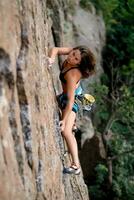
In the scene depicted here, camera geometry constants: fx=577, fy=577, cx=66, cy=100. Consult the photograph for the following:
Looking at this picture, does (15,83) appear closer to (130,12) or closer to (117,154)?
(117,154)

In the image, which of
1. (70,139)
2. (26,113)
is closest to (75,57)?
(70,139)

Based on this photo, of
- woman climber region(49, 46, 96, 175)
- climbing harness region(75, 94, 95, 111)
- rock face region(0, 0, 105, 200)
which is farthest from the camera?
climbing harness region(75, 94, 95, 111)

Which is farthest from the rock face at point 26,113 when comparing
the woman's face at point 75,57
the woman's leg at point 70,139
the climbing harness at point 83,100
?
the climbing harness at point 83,100

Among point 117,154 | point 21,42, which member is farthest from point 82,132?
point 21,42

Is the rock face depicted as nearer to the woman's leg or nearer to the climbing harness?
the woman's leg

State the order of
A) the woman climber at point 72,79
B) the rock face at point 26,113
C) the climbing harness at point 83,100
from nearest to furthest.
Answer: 1. the rock face at point 26,113
2. the woman climber at point 72,79
3. the climbing harness at point 83,100

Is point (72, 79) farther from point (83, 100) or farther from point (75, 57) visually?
point (83, 100)

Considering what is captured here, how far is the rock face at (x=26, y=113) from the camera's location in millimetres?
4051

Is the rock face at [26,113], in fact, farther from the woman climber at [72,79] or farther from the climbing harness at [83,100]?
the climbing harness at [83,100]

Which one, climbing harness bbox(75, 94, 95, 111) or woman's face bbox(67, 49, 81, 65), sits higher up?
woman's face bbox(67, 49, 81, 65)

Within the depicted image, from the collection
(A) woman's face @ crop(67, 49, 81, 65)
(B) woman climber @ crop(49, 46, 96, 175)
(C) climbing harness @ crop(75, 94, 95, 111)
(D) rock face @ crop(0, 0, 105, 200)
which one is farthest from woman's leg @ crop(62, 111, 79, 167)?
(A) woman's face @ crop(67, 49, 81, 65)

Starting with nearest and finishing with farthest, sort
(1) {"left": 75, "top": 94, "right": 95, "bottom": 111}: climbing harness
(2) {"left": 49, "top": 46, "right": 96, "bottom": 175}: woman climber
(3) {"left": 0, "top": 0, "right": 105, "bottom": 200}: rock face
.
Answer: (3) {"left": 0, "top": 0, "right": 105, "bottom": 200}: rock face
(2) {"left": 49, "top": 46, "right": 96, "bottom": 175}: woman climber
(1) {"left": 75, "top": 94, "right": 95, "bottom": 111}: climbing harness

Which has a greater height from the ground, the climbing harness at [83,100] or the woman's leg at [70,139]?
the climbing harness at [83,100]

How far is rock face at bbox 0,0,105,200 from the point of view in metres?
4.05
